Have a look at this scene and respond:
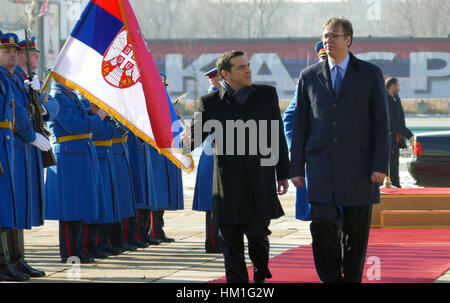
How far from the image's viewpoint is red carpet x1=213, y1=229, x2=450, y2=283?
23.3ft

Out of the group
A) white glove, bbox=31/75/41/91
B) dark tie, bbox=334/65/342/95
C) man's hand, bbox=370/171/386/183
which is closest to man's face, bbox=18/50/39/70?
white glove, bbox=31/75/41/91

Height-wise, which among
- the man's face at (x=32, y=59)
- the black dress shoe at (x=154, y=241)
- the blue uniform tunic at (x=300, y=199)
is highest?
the man's face at (x=32, y=59)

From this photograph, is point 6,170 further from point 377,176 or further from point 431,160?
point 431,160

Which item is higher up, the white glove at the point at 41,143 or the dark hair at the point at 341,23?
the dark hair at the point at 341,23

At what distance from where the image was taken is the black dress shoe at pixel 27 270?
295 inches

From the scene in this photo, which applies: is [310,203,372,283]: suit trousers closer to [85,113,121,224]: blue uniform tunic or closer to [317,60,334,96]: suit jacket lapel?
[317,60,334,96]: suit jacket lapel

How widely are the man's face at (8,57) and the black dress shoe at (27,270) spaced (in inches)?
60.8

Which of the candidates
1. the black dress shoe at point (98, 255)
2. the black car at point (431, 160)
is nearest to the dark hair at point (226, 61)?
the black dress shoe at point (98, 255)

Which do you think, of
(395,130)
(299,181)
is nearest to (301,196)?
(299,181)

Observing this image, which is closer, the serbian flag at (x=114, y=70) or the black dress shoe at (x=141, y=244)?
the serbian flag at (x=114, y=70)

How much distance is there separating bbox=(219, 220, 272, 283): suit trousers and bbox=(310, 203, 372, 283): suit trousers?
0.36m

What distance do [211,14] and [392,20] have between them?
23712 mm

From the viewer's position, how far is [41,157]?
8.05 m

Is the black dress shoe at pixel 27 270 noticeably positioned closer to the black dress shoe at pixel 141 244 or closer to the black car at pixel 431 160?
the black dress shoe at pixel 141 244
